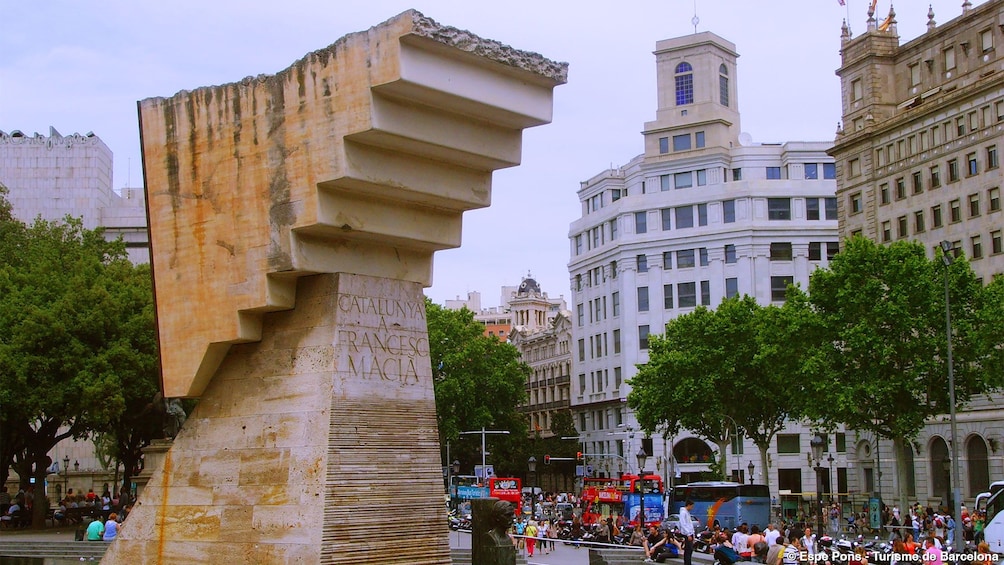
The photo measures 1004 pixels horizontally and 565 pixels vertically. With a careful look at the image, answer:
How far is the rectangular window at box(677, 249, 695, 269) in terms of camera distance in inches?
3386

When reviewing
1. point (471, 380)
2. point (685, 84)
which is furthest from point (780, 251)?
point (471, 380)

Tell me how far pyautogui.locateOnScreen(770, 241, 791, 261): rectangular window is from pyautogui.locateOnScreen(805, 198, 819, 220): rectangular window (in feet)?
8.22

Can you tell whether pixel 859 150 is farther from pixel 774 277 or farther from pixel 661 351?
pixel 774 277

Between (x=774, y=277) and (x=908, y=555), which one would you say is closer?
(x=908, y=555)

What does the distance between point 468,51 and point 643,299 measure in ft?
235

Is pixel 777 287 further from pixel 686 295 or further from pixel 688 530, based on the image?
pixel 688 530

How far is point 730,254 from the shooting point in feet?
277

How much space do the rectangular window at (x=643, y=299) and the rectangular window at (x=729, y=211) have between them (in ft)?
25.3

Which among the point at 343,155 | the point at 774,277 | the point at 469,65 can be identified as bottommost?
the point at 343,155

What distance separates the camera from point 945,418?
Answer: 5531 centimetres

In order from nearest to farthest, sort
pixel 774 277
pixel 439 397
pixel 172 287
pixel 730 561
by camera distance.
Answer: pixel 172 287, pixel 730 561, pixel 439 397, pixel 774 277

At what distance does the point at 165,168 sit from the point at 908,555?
16.1 metres

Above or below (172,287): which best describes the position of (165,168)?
above

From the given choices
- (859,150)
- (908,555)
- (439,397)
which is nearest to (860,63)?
(859,150)
